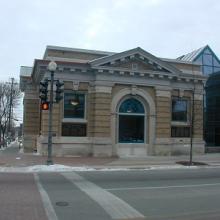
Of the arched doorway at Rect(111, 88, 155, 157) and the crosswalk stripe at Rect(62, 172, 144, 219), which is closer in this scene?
the crosswalk stripe at Rect(62, 172, 144, 219)

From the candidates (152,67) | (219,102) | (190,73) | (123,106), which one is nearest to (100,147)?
(123,106)

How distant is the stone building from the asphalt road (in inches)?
511

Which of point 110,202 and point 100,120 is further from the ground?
point 100,120

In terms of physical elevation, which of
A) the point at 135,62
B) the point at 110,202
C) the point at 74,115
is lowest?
the point at 110,202

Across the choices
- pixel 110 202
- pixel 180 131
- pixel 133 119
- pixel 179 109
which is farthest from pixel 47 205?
pixel 179 109

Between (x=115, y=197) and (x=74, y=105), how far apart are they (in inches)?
744

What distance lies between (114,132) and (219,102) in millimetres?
14831

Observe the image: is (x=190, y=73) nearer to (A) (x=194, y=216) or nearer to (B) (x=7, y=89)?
(A) (x=194, y=216)

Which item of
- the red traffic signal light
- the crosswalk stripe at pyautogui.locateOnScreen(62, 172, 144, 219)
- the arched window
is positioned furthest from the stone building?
the crosswalk stripe at pyautogui.locateOnScreen(62, 172, 144, 219)

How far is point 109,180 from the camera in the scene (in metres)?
17.3

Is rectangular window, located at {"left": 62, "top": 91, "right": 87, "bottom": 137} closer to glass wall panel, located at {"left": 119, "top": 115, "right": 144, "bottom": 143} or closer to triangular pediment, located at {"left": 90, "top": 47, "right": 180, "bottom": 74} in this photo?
triangular pediment, located at {"left": 90, "top": 47, "right": 180, "bottom": 74}

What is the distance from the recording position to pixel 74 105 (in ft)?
102

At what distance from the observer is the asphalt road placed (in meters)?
10.1

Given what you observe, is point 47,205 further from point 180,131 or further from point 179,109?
point 179,109
